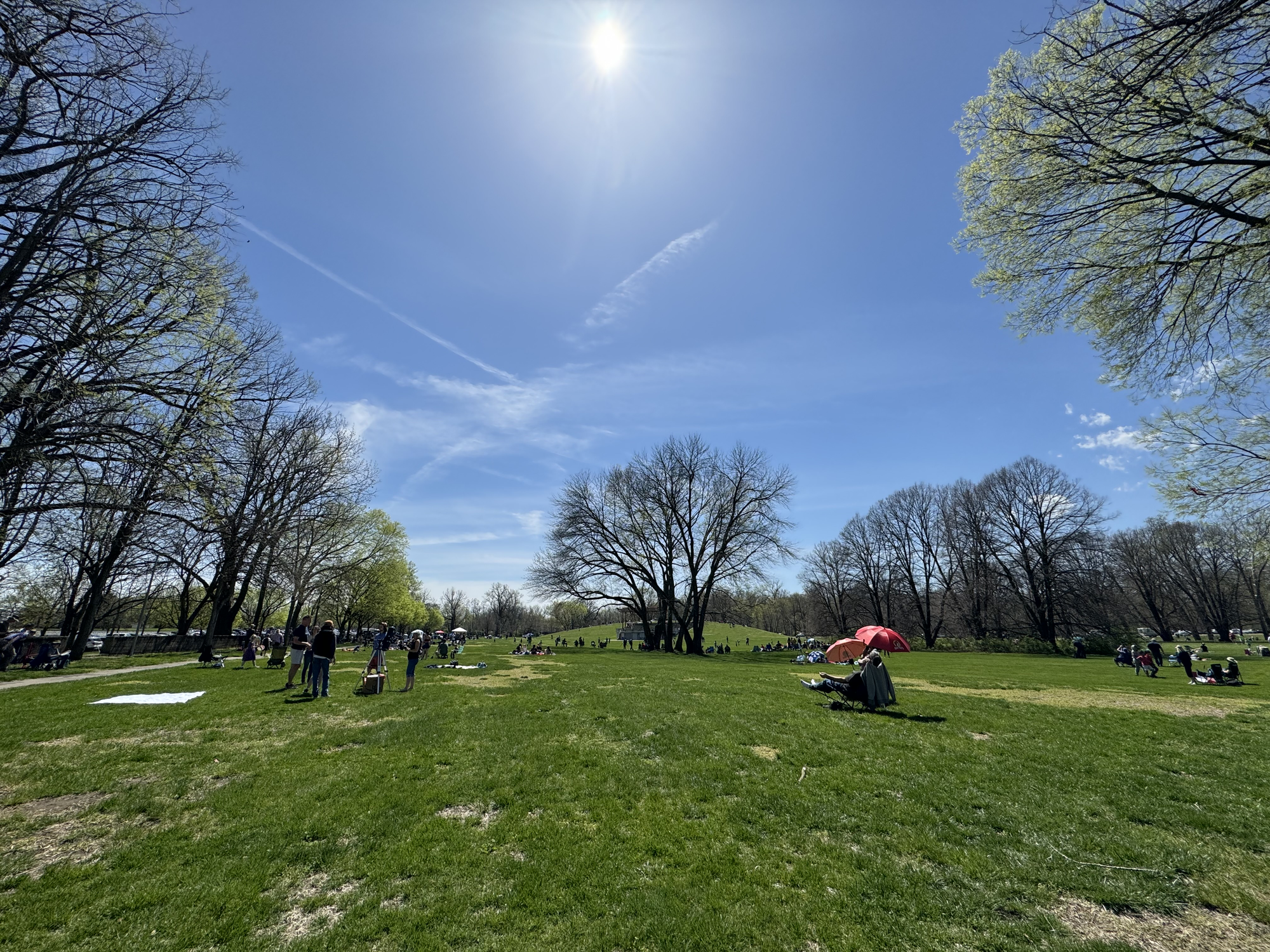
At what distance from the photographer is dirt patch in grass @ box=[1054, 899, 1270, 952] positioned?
3492 millimetres

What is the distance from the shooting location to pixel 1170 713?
1125cm

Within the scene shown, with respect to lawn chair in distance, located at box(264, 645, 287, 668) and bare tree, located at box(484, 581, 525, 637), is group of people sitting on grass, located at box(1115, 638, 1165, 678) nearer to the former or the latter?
lawn chair in distance, located at box(264, 645, 287, 668)

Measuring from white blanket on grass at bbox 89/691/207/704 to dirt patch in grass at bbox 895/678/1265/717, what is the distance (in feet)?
66.7

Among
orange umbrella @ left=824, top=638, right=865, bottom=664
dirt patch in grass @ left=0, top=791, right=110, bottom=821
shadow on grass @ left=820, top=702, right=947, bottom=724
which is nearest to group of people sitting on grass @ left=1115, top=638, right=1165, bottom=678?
orange umbrella @ left=824, top=638, right=865, bottom=664

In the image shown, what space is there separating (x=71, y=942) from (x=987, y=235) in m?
14.0

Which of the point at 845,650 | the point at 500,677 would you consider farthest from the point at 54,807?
the point at 845,650

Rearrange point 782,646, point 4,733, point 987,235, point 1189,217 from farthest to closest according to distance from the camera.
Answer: point 782,646, point 987,235, point 4,733, point 1189,217

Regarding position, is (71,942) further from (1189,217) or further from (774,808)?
(1189,217)

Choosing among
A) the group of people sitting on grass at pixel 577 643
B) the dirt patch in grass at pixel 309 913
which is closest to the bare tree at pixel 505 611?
the group of people sitting on grass at pixel 577 643

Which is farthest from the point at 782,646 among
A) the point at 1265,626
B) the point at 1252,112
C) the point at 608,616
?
the point at 608,616

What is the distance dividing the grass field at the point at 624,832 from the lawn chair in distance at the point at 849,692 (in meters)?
1.45

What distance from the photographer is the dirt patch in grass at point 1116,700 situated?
11.8 m

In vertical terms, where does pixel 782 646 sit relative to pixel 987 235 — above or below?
below

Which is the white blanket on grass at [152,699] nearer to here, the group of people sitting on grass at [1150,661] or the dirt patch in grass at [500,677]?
the dirt patch in grass at [500,677]
